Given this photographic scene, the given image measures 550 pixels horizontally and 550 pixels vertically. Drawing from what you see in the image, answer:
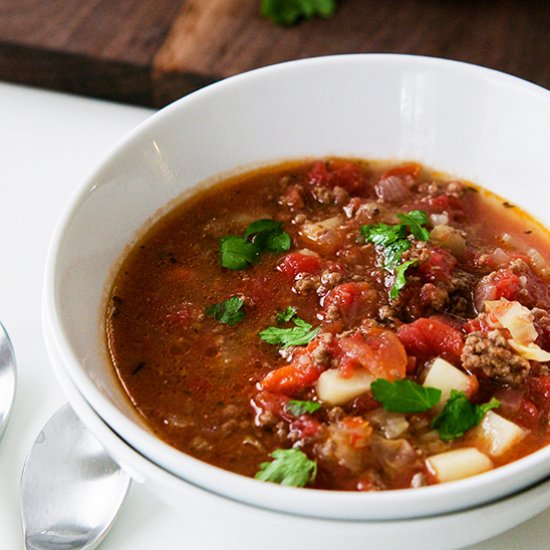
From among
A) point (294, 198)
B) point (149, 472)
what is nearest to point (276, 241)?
point (294, 198)

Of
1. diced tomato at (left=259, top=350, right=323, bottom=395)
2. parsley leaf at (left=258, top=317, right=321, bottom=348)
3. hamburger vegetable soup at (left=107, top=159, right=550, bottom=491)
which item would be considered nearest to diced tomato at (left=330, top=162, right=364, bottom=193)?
hamburger vegetable soup at (left=107, top=159, right=550, bottom=491)

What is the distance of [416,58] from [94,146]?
2.19m

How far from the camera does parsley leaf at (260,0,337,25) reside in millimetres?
7012

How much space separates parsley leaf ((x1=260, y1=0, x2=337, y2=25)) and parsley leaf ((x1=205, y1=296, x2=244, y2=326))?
3.19 meters

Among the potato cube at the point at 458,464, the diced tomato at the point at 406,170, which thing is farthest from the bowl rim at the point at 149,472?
the diced tomato at the point at 406,170

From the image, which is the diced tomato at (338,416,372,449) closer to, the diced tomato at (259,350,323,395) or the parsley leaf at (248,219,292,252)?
the diced tomato at (259,350,323,395)

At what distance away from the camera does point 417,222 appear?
482cm

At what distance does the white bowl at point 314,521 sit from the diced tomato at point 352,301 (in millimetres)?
1087

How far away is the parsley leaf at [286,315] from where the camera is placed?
4363 millimetres

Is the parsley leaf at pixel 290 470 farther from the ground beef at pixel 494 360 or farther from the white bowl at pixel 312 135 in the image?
the white bowl at pixel 312 135

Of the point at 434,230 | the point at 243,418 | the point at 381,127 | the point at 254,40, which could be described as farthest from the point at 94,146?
the point at 243,418

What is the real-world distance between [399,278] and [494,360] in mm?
680

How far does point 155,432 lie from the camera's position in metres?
3.91

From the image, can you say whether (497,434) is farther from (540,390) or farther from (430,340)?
(430,340)
